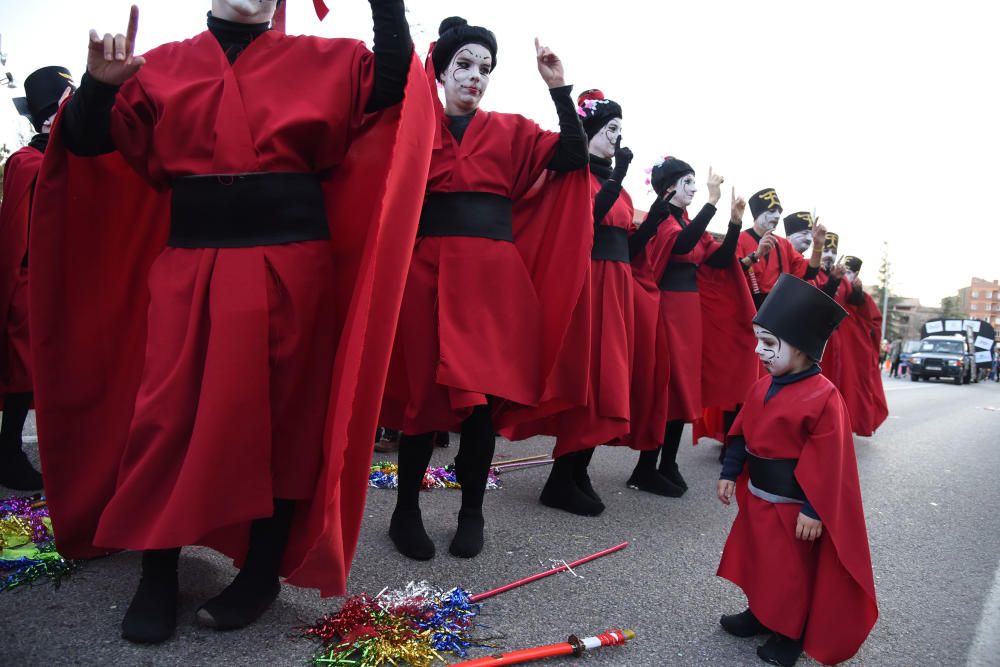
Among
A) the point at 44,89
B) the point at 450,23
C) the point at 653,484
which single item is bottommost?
the point at 653,484

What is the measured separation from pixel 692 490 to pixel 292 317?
3.19 metres

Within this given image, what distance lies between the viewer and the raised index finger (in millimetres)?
1966

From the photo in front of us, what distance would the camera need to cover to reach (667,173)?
4.61 meters

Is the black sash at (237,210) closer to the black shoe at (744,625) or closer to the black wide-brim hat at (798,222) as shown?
the black shoe at (744,625)

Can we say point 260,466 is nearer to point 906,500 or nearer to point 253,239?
point 253,239

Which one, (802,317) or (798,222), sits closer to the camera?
(802,317)

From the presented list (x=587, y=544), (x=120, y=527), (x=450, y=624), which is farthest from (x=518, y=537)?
(x=120, y=527)

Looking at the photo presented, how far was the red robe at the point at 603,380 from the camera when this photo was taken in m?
3.60

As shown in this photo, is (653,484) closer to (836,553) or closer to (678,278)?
(678,278)

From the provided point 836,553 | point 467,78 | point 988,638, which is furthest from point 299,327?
point 988,638

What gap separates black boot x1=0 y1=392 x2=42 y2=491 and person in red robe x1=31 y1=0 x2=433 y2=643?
1470 mm

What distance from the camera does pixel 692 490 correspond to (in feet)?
15.0

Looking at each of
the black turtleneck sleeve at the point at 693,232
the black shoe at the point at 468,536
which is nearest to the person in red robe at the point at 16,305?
the black shoe at the point at 468,536

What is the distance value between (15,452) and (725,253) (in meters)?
4.19
